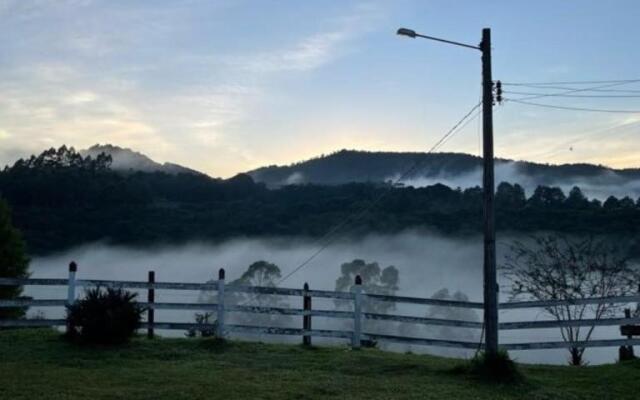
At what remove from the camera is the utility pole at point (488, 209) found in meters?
14.3

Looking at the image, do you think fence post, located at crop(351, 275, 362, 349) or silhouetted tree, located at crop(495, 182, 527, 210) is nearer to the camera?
fence post, located at crop(351, 275, 362, 349)

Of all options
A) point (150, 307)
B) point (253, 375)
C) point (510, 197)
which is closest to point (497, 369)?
point (253, 375)

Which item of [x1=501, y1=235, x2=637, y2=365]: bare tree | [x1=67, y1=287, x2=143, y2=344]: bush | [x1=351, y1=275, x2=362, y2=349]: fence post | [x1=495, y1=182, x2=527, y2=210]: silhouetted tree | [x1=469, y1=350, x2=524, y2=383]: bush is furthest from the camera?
[x1=495, y1=182, x2=527, y2=210]: silhouetted tree

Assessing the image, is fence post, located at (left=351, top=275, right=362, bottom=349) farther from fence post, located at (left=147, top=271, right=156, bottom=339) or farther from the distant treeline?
the distant treeline

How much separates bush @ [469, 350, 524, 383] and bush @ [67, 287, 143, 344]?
7673 millimetres

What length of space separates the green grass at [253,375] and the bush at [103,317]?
36cm

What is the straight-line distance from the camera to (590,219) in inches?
2098

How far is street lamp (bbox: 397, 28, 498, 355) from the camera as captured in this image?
14250 millimetres

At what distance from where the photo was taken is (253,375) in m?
13.0

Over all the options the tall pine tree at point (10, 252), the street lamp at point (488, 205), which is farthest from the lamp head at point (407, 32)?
the tall pine tree at point (10, 252)

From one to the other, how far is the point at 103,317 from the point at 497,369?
8.51 meters

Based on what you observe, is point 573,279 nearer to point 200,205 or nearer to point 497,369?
point 497,369

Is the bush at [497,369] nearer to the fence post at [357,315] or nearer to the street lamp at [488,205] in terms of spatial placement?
the street lamp at [488,205]

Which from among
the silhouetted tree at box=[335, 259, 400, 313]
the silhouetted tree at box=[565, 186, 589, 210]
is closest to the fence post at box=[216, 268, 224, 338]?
the silhouetted tree at box=[335, 259, 400, 313]
